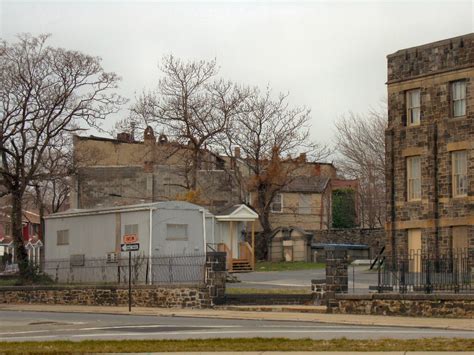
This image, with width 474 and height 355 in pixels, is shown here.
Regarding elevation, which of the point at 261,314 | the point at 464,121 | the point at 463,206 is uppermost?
the point at 464,121

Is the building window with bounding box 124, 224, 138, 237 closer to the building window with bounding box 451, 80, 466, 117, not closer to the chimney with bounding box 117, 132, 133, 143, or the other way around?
the building window with bounding box 451, 80, 466, 117

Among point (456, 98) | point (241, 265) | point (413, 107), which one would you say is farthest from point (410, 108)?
point (241, 265)

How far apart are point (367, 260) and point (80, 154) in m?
20.5

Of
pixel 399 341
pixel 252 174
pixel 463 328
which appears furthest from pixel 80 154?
→ pixel 399 341

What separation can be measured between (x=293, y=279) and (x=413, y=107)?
10432mm

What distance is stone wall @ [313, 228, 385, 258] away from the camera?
59.5 meters

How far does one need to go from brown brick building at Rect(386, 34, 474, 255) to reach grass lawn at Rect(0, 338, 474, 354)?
84.9 feet

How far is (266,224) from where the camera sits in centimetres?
6156

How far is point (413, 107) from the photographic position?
4631 centimetres

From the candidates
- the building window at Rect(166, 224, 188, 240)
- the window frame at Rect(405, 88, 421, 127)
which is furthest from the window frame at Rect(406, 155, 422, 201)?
the building window at Rect(166, 224, 188, 240)

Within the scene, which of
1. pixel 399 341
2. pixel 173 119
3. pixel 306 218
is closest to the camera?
pixel 399 341

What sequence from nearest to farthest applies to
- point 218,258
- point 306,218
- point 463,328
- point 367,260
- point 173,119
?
point 463,328
point 218,258
point 367,260
point 173,119
point 306,218

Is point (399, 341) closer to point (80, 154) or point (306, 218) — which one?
point (80, 154)

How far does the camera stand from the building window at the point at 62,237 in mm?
44781
